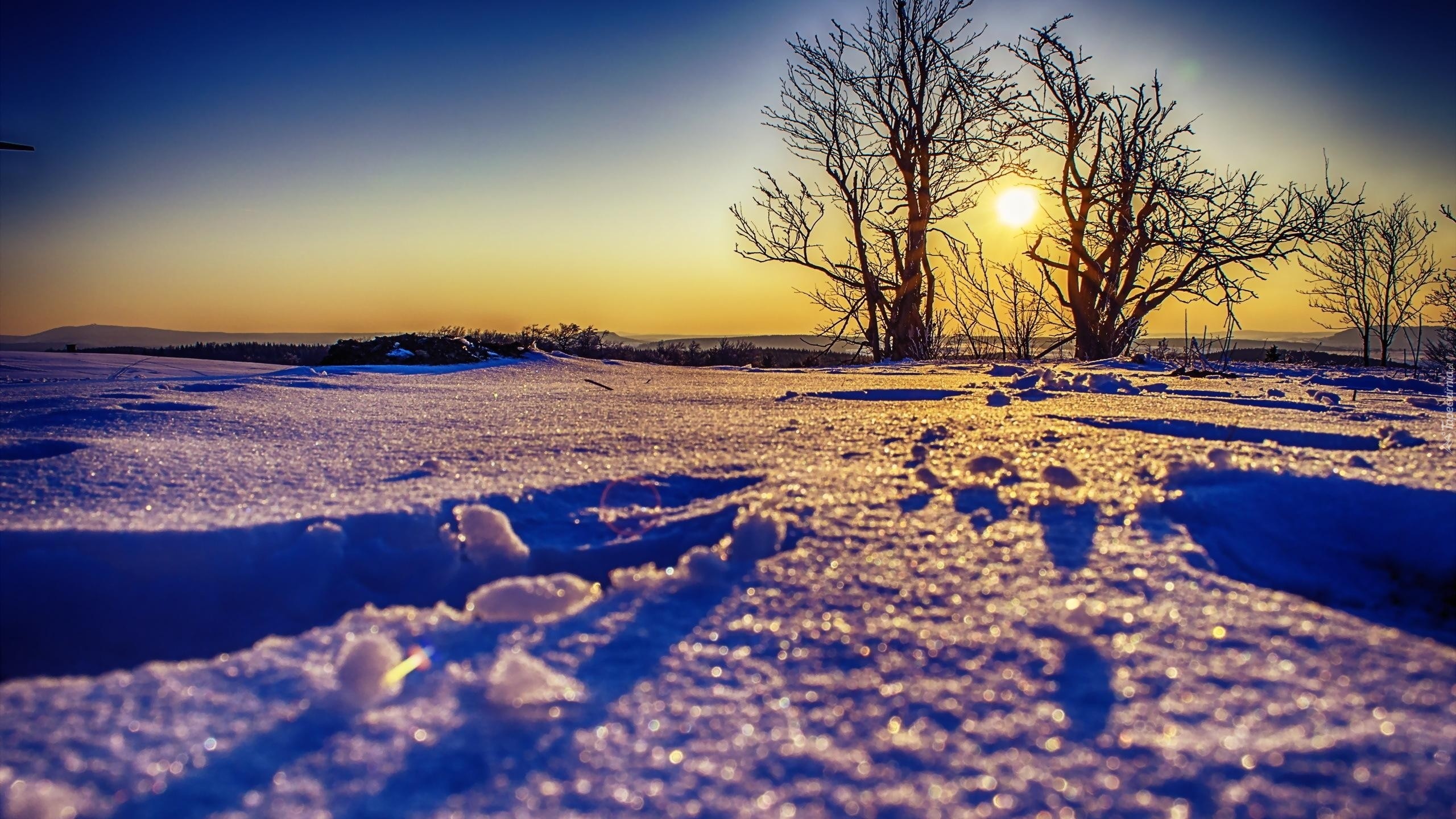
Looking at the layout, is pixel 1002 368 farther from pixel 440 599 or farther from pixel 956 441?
pixel 440 599

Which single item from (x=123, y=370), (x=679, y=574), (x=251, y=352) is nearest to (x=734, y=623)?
(x=679, y=574)

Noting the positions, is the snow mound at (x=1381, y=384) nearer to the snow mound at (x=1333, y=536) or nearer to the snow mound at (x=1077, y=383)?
the snow mound at (x=1077, y=383)

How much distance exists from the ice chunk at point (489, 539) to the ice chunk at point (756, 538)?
265 mm

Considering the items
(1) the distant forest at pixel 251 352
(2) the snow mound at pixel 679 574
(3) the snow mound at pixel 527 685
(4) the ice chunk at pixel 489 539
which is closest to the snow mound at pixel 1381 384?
(2) the snow mound at pixel 679 574

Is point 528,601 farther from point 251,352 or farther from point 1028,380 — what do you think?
point 251,352

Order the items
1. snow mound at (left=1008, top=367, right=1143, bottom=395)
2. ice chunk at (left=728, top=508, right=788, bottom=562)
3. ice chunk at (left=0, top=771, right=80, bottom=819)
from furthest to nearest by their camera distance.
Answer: snow mound at (left=1008, top=367, right=1143, bottom=395), ice chunk at (left=728, top=508, right=788, bottom=562), ice chunk at (left=0, top=771, right=80, bottom=819)

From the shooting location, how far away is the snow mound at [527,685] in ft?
1.80

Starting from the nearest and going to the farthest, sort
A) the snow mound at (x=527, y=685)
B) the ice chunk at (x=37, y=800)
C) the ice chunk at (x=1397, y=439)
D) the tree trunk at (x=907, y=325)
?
1. the ice chunk at (x=37, y=800)
2. the snow mound at (x=527, y=685)
3. the ice chunk at (x=1397, y=439)
4. the tree trunk at (x=907, y=325)

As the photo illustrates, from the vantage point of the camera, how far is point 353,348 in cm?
500

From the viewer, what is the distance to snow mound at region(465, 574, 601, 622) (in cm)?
71

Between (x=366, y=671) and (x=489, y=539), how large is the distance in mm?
362

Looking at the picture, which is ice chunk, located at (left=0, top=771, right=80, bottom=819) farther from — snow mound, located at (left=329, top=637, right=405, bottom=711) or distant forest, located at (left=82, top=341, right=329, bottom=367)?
distant forest, located at (left=82, top=341, right=329, bottom=367)

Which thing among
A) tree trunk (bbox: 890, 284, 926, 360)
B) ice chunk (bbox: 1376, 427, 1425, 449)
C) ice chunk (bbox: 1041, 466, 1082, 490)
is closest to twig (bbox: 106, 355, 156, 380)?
ice chunk (bbox: 1041, 466, 1082, 490)

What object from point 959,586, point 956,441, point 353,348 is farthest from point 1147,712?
point 353,348
